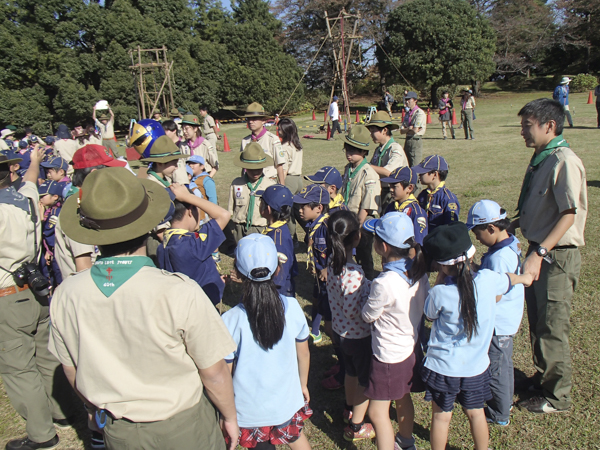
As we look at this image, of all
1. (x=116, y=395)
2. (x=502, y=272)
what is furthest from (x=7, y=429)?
(x=502, y=272)

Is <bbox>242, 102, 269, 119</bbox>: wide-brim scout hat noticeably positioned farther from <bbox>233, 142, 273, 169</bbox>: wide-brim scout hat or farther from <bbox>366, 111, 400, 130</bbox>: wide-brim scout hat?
<bbox>233, 142, 273, 169</bbox>: wide-brim scout hat

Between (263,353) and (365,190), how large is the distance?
116 inches

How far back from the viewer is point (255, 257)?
8.00 ft

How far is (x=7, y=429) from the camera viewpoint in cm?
368

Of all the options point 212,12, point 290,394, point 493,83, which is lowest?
point 290,394

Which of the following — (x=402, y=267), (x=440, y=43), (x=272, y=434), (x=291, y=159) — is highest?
(x=440, y=43)

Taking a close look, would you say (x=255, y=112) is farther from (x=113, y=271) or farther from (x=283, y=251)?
(x=113, y=271)

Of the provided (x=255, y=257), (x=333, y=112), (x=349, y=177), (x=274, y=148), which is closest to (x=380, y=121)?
(x=349, y=177)

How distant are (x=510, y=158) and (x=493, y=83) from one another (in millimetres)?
34410

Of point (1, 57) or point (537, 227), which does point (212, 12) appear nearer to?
point (1, 57)

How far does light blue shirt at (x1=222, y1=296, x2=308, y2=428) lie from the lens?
246 centimetres

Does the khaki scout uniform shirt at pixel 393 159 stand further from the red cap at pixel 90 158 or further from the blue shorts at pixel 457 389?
the red cap at pixel 90 158

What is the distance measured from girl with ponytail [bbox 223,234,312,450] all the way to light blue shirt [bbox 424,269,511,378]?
891 mm

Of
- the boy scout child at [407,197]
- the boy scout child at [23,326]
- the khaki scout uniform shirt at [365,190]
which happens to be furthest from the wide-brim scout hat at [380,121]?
the boy scout child at [23,326]
